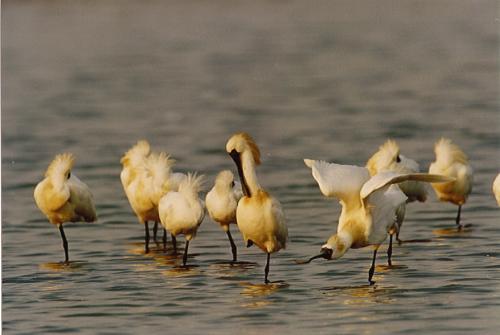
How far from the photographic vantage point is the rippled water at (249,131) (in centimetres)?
1141

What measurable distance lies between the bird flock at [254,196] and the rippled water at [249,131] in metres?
0.35

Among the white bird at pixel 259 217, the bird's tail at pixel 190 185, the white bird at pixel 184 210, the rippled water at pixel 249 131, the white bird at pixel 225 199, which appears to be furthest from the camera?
the white bird at pixel 225 199

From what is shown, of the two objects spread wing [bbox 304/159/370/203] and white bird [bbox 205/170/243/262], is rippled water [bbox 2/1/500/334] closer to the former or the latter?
white bird [bbox 205/170/243/262]

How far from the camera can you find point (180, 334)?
10594 millimetres

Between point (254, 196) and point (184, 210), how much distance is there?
96 cm

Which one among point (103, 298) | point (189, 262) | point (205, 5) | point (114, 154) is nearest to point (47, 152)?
point (114, 154)

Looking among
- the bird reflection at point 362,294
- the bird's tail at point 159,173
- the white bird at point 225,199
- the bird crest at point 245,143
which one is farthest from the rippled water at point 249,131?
the bird crest at point 245,143

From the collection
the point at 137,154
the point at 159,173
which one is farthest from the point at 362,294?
the point at 137,154

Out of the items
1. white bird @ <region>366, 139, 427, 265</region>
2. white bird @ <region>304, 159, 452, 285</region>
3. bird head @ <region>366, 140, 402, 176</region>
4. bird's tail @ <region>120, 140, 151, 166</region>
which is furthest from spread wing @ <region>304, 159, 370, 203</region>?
bird's tail @ <region>120, 140, 151, 166</region>

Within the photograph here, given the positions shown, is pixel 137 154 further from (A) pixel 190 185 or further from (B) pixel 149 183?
(A) pixel 190 185

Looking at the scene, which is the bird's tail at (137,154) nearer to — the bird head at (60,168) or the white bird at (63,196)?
the white bird at (63,196)

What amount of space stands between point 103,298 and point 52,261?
6.35ft

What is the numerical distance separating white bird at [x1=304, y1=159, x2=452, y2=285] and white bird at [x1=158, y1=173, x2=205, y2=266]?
1576 mm

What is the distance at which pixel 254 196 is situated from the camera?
12211 mm
